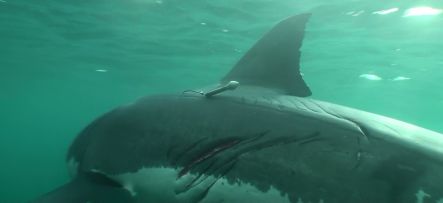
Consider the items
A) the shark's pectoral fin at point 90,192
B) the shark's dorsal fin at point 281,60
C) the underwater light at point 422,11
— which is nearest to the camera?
the shark's pectoral fin at point 90,192

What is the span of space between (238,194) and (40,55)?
30.4 meters

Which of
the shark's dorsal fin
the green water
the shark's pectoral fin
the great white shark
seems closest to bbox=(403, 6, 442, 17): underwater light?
the green water

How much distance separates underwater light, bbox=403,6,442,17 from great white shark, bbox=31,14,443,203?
45.8ft

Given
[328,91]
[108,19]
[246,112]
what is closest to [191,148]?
[246,112]

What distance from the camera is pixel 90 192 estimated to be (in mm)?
3227

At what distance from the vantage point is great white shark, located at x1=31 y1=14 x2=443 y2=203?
238 centimetres

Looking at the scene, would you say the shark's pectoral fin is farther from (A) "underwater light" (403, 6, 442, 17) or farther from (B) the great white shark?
(A) "underwater light" (403, 6, 442, 17)

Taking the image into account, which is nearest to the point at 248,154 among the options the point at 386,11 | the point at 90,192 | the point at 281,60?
the point at 90,192

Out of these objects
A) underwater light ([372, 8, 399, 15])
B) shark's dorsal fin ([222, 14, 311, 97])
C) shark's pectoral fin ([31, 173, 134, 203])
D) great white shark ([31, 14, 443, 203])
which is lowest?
shark's pectoral fin ([31, 173, 134, 203])

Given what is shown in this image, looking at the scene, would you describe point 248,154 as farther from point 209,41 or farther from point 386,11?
point 209,41

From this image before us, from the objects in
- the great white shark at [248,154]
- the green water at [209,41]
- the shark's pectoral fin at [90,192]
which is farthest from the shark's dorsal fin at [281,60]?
the green water at [209,41]

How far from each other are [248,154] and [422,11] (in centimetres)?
1559

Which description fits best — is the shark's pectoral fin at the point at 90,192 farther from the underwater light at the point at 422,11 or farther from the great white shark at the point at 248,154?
the underwater light at the point at 422,11

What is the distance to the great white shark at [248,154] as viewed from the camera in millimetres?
2377
